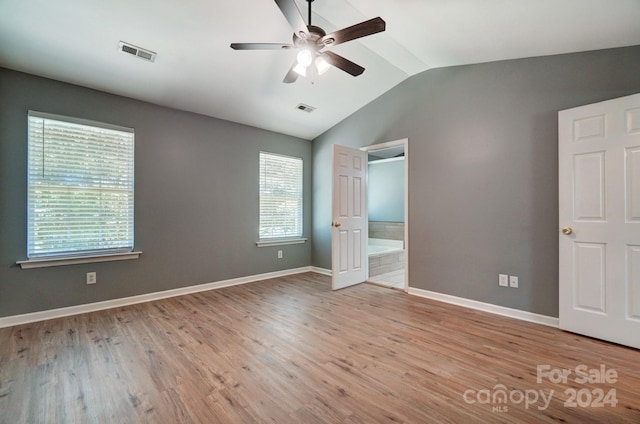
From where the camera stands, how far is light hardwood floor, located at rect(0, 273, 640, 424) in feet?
5.16

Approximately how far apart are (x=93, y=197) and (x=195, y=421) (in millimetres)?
2883

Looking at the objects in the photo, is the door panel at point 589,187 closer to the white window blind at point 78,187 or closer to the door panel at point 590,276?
the door panel at point 590,276

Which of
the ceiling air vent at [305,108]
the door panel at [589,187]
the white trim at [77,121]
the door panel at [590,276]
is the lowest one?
the door panel at [590,276]

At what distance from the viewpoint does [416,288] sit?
3758 millimetres

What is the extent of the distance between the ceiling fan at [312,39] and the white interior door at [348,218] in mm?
1627

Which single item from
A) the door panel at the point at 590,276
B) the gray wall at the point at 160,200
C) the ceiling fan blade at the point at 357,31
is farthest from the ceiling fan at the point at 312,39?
the door panel at the point at 590,276

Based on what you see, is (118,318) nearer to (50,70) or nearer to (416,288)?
(50,70)

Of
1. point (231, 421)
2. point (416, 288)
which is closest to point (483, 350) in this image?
point (416, 288)

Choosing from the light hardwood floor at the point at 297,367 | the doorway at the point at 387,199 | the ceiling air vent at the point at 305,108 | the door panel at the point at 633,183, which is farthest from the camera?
the doorway at the point at 387,199

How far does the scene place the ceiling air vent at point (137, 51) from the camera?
8.53ft

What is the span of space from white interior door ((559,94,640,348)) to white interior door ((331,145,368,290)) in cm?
238

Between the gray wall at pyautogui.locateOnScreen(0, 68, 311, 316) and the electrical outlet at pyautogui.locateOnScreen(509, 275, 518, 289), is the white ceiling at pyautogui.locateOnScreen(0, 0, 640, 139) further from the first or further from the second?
the electrical outlet at pyautogui.locateOnScreen(509, 275, 518, 289)

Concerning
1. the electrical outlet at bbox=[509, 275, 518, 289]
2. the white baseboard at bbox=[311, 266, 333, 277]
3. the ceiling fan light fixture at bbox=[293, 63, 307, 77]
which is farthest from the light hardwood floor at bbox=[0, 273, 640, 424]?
the ceiling fan light fixture at bbox=[293, 63, 307, 77]

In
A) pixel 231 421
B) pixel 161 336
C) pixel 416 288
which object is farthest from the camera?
pixel 416 288
